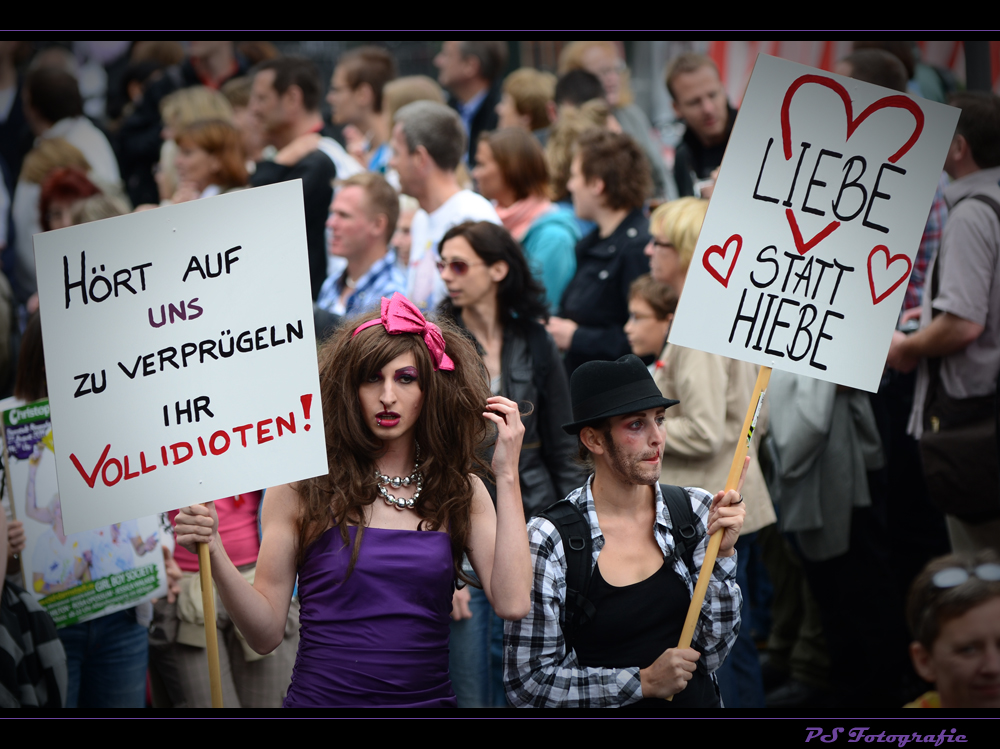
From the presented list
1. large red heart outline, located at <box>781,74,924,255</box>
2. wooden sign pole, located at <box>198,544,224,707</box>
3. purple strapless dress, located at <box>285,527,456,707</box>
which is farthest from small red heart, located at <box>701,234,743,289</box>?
wooden sign pole, located at <box>198,544,224,707</box>

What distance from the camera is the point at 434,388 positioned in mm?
2971

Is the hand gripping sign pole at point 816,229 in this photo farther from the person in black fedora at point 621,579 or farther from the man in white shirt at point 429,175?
the man in white shirt at point 429,175

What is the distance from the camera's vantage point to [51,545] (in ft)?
11.9

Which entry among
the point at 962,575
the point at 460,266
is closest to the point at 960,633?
the point at 962,575

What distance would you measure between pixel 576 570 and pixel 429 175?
3.16 metres

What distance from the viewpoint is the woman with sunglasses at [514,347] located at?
427 centimetres

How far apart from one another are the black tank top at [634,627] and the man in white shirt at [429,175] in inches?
107

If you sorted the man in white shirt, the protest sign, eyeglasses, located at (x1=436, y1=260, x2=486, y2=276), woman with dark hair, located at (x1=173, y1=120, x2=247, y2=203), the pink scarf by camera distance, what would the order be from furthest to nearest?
1. woman with dark hair, located at (x1=173, y1=120, x2=247, y2=203)
2. the pink scarf
3. the man in white shirt
4. eyeglasses, located at (x1=436, y1=260, x2=486, y2=276)
5. the protest sign

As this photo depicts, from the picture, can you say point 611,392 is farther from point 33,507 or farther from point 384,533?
point 33,507

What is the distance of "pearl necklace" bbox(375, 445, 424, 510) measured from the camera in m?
2.90

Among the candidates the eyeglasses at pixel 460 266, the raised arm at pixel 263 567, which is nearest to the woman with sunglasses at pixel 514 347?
the eyeglasses at pixel 460 266

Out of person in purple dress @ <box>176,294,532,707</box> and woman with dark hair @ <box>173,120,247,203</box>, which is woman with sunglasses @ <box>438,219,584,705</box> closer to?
person in purple dress @ <box>176,294,532,707</box>

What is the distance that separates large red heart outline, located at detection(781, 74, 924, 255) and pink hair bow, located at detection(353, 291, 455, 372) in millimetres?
1115

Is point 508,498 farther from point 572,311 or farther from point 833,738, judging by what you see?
point 572,311
